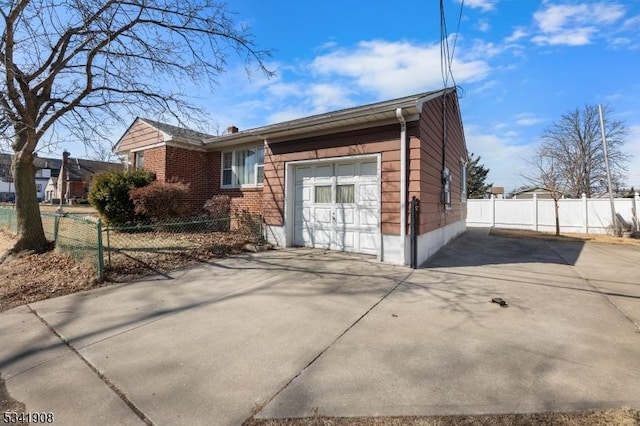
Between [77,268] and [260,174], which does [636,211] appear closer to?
[260,174]

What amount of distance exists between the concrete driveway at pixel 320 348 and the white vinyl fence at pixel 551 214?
1291cm

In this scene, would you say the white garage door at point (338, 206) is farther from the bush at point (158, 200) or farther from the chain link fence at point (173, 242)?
the bush at point (158, 200)

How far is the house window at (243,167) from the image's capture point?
11062 millimetres

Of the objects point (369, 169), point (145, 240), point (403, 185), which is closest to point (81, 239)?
point (145, 240)

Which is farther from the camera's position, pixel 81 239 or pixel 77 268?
pixel 81 239

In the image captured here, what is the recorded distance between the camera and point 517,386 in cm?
261

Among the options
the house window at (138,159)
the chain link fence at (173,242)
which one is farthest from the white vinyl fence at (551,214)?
the house window at (138,159)

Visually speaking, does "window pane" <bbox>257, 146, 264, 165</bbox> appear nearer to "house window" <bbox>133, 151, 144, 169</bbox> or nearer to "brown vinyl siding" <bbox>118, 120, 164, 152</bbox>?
"brown vinyl siding" <bbox>118, 120, 164, 152</bbox>

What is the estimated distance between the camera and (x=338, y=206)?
8188mm

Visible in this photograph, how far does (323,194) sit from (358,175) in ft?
3.74

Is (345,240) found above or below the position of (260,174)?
below

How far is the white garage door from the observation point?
25.1ft

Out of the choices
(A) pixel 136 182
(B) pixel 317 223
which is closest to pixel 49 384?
(B) pixel 317 223

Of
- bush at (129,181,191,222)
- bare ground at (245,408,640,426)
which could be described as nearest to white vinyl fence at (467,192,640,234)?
bush at (129,181,191,222)
